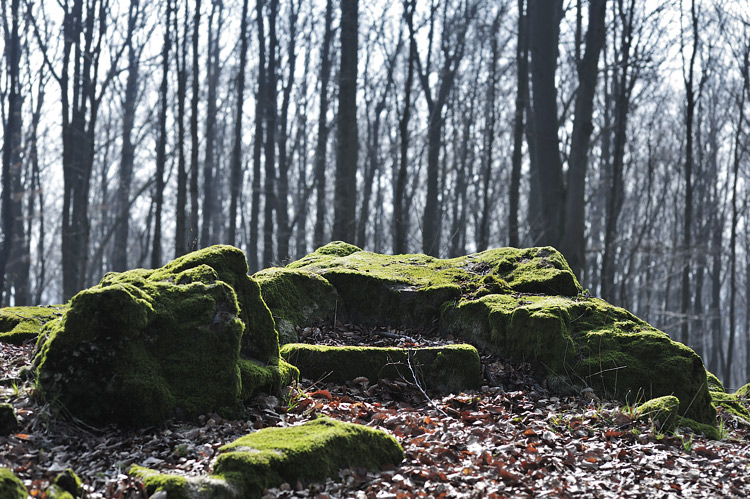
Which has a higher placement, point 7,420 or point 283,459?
point 7,420

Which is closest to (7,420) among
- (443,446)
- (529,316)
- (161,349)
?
(161,349)

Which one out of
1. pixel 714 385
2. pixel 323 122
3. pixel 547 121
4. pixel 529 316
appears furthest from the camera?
pixel 323 122

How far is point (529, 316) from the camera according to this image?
21.1 ft

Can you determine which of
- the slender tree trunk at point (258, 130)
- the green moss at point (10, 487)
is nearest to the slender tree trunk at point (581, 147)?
the slender tree trunk at point (258, 130)

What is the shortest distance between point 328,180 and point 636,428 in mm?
30601

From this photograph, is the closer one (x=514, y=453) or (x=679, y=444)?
(x=514, y=453)

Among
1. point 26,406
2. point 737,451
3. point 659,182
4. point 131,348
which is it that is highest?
point 659,182

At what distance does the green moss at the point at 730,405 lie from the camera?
21.7 feet

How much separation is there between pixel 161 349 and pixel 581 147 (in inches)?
427

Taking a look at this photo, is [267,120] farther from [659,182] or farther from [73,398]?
[659,182]

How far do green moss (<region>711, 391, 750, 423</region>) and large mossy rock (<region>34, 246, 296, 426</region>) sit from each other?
4.89 m

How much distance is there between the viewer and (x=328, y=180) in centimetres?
3472

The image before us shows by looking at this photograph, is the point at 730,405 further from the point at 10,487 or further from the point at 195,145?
→ the point at 195,145

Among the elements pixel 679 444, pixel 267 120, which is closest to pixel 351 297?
pixel 679 444
